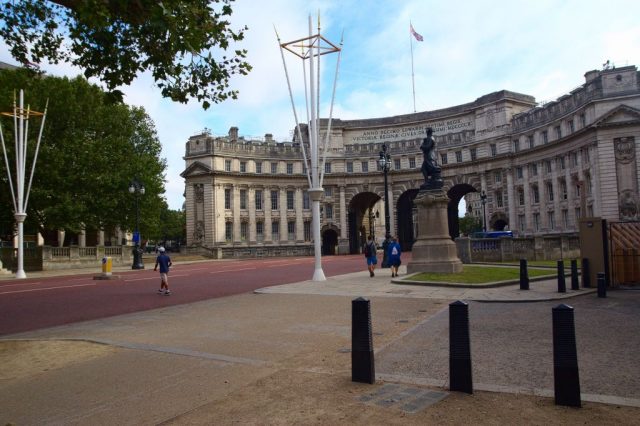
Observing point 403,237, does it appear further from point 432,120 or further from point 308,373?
point 308,373

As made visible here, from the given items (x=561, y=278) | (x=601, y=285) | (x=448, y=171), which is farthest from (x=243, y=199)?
(x=601, y=285)

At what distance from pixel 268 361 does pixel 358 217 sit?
70.0 meters

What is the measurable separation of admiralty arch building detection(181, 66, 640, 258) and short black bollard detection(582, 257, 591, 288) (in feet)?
118

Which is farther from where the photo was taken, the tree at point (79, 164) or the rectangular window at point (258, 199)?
the rectangular window at point (258, 199)

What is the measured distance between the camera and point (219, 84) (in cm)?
1128

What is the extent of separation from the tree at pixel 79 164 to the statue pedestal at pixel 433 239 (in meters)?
27.1

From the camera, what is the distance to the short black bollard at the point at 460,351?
18.1 ft

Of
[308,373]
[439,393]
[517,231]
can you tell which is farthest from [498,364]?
[517,231]

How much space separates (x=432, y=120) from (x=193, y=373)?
67493 mm

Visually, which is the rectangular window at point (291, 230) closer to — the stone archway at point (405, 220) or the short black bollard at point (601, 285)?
the stone archway at point (405, 220)

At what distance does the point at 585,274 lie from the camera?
1619 centimetres

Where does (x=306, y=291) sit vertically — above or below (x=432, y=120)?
below

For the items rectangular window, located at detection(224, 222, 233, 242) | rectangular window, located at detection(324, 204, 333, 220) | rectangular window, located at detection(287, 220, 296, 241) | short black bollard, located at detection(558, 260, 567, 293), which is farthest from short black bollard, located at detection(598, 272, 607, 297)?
rectangular window, located at detection(324, 204, 333, 220)

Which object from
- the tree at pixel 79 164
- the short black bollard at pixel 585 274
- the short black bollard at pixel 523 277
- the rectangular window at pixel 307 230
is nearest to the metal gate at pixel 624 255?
the short black bollard at pixel 585 274
